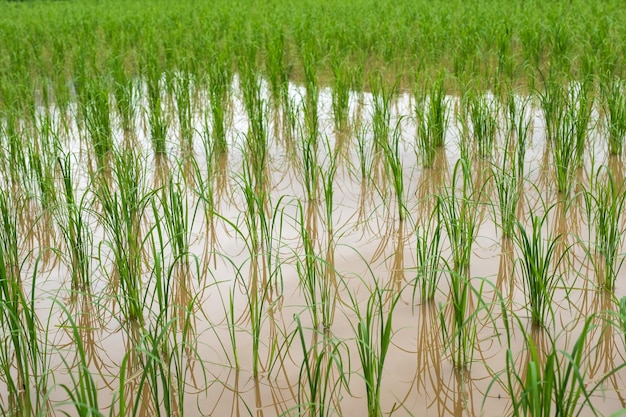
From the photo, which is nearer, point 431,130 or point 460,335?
point 460,335

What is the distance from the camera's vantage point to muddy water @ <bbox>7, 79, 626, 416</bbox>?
5.71ft

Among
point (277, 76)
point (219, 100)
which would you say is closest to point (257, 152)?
point (219, 100)

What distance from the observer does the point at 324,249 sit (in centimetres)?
260

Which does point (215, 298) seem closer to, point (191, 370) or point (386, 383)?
point (191, 370)

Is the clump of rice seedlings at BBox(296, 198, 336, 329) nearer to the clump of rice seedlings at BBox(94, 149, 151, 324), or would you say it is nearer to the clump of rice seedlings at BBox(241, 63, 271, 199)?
the clump of rice seedlings at BBox(94, 149, 151, 324)

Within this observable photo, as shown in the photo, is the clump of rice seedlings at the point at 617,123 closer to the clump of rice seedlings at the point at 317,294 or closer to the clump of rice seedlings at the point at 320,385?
the clump of rice seedlings at the point at 317,294

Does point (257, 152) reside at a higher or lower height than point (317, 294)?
higher

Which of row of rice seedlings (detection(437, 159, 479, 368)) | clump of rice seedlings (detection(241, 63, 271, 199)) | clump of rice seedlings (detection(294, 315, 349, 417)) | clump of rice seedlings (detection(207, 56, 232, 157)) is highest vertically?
clump of rice seedlings (detection(207, 56, 232, 157))

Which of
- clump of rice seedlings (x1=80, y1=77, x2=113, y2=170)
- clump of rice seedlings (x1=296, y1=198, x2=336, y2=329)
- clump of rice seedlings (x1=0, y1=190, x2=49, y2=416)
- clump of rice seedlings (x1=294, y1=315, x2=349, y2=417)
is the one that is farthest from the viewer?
clump of rice seedlings (x1=80, y1=77, x2=113, y2=170)

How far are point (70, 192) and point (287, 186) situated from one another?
1.00 m

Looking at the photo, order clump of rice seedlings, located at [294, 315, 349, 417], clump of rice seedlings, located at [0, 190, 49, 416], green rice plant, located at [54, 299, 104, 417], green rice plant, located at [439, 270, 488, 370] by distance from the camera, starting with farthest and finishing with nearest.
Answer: green rice plant, located at [439, 270, 488, 370], clump of rice seedlings, located at [0, 190, 49, 416], clump of rice seedlings, located at [294, 315, 349, 417], green rice plant, located at [54, 299, 104, 417]

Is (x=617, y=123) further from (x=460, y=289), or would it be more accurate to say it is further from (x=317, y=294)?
(x=317, y=294)

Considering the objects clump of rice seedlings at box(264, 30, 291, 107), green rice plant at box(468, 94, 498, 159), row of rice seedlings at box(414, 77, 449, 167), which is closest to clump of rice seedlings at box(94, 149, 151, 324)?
row of rice seedlings at box(414, 77, 449, 167)

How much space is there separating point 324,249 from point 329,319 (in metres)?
0.55
